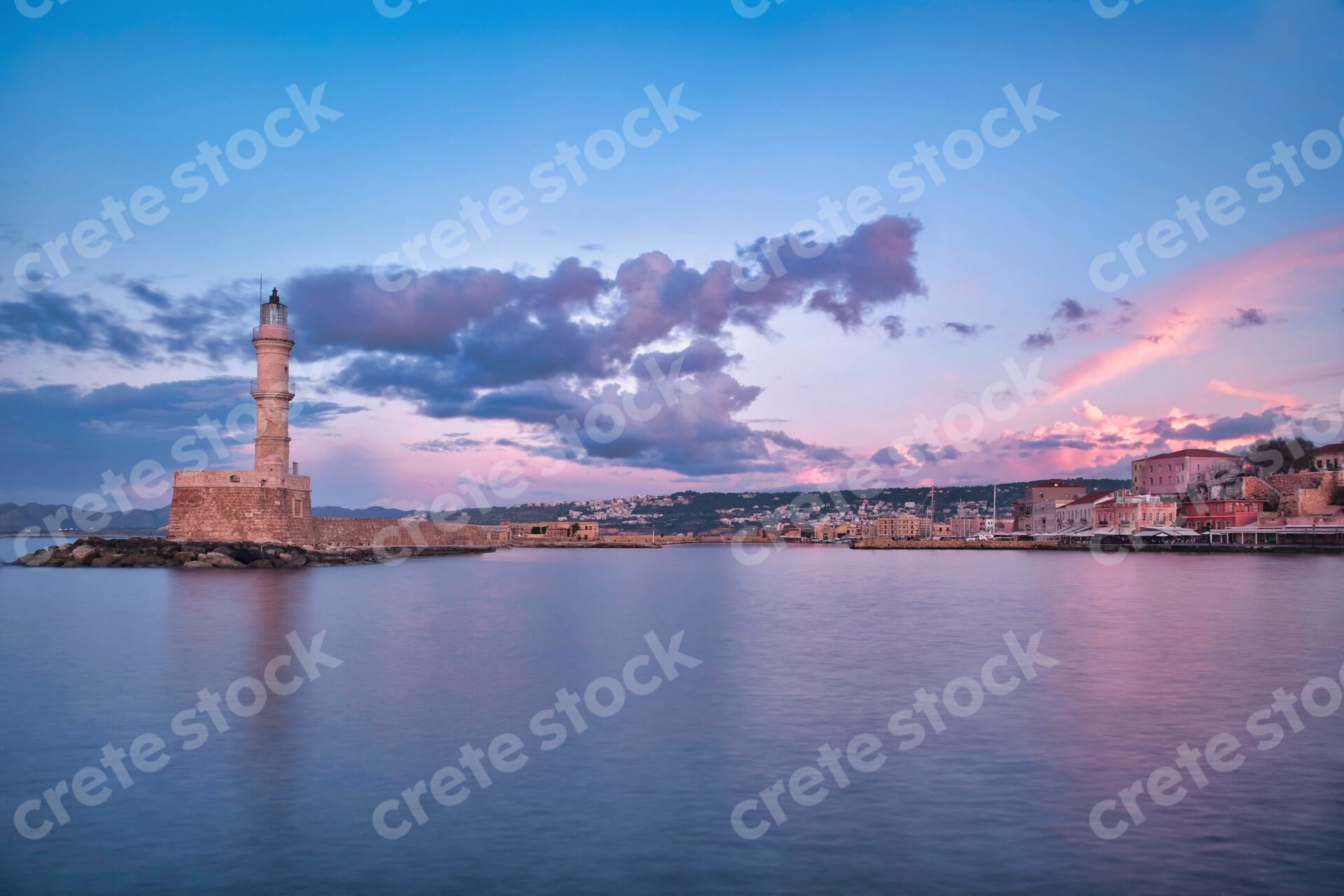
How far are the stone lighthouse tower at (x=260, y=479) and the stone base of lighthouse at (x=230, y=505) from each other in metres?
0.03

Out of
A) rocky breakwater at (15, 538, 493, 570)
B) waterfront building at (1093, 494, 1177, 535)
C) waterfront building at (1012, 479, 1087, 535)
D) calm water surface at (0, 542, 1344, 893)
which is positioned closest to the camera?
calm water surface at (0, 542, 1344, 893)

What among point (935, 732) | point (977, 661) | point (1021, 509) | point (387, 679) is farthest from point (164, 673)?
point (1021, 509)

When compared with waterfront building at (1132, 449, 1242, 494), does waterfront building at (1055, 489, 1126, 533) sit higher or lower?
lower

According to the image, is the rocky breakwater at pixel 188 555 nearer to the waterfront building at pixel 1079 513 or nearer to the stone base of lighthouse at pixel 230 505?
the stone base of lighthouse at pixel 230 505

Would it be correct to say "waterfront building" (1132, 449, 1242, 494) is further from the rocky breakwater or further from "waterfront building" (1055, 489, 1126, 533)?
the rocky breakwater

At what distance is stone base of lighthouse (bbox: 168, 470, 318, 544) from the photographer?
124 ft
